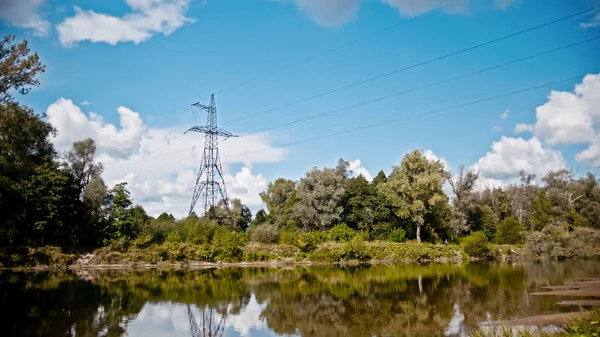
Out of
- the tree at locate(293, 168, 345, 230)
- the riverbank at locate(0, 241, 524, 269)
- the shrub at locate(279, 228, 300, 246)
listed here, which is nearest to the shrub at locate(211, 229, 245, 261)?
the riverbank at locate(0, 241, 524, 269)

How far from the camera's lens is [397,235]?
47719mm

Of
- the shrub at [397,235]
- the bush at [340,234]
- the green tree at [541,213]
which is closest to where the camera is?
the bush at [340,234]

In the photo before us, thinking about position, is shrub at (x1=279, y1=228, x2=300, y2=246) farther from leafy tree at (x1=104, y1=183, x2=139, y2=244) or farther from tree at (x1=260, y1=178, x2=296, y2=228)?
leafy tree at (x1=104, y1=183, x2=139, y2=244)

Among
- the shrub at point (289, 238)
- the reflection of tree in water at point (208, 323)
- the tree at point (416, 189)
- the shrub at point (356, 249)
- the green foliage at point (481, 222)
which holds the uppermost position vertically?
the tree at point (416, 189)

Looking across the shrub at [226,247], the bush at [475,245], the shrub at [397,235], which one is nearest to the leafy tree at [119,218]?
the shrub at [226,247]

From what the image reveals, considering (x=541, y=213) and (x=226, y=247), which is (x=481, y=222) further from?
(x=226, y=247)

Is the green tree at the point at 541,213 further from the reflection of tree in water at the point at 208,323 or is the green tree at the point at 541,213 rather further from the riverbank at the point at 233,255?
the reflection of tree in water at the point at 208,323

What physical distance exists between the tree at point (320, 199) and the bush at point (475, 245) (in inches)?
544

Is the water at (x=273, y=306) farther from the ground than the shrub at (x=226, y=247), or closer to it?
closer to it

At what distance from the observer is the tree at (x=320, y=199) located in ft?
161

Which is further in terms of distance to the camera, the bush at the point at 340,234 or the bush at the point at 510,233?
the bush at the point at 510,233

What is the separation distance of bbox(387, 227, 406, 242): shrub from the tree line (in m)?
0.12

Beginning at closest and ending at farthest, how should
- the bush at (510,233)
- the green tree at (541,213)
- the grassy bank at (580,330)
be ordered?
the grassy bank at (580,330), the bush at (510,233), the green tree at (541,213)

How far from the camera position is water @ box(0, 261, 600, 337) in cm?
1363
